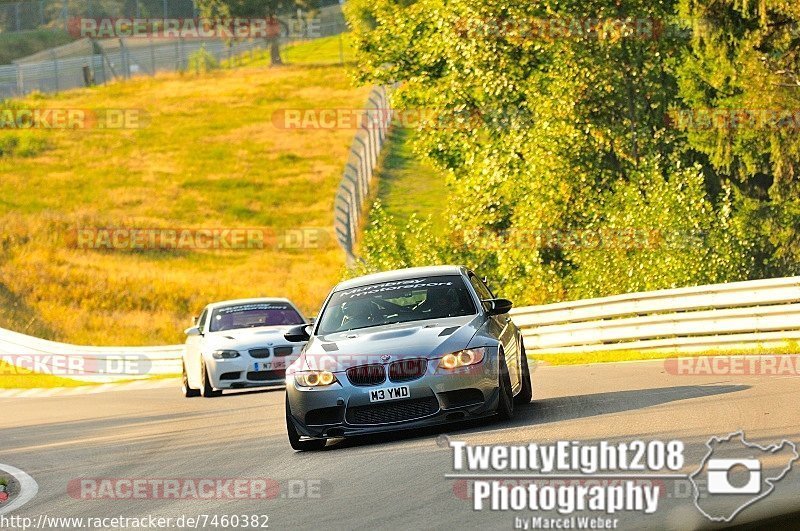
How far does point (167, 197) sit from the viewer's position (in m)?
74.6

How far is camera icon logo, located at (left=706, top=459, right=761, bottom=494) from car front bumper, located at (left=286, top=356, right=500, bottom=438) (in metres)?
3.04

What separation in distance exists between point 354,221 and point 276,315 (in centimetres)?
3055

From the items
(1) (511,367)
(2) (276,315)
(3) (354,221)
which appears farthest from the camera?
(3) (354,221)

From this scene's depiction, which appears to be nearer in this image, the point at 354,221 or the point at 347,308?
the point at 347,308

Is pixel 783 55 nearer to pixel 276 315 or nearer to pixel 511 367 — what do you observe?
pixel 276 315

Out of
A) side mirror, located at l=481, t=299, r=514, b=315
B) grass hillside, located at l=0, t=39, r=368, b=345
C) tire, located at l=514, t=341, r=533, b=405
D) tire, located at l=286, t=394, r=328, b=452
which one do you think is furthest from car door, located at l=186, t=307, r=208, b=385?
grass hillside, located at l=0, t=39, r=368, b=345

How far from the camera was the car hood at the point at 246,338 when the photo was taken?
21.8 metres

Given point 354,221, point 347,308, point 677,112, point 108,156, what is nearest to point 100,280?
point 354,221

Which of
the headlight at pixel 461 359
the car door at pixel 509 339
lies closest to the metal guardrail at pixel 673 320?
the car door at pixel 509 339

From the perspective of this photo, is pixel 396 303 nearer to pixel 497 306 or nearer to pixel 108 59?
pixel 497 306

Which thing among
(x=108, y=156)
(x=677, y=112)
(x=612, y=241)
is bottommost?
(x=108, y=156)

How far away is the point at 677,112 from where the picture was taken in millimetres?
31391

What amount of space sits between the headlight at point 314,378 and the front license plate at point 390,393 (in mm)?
382

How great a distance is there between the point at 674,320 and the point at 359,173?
123 feet
